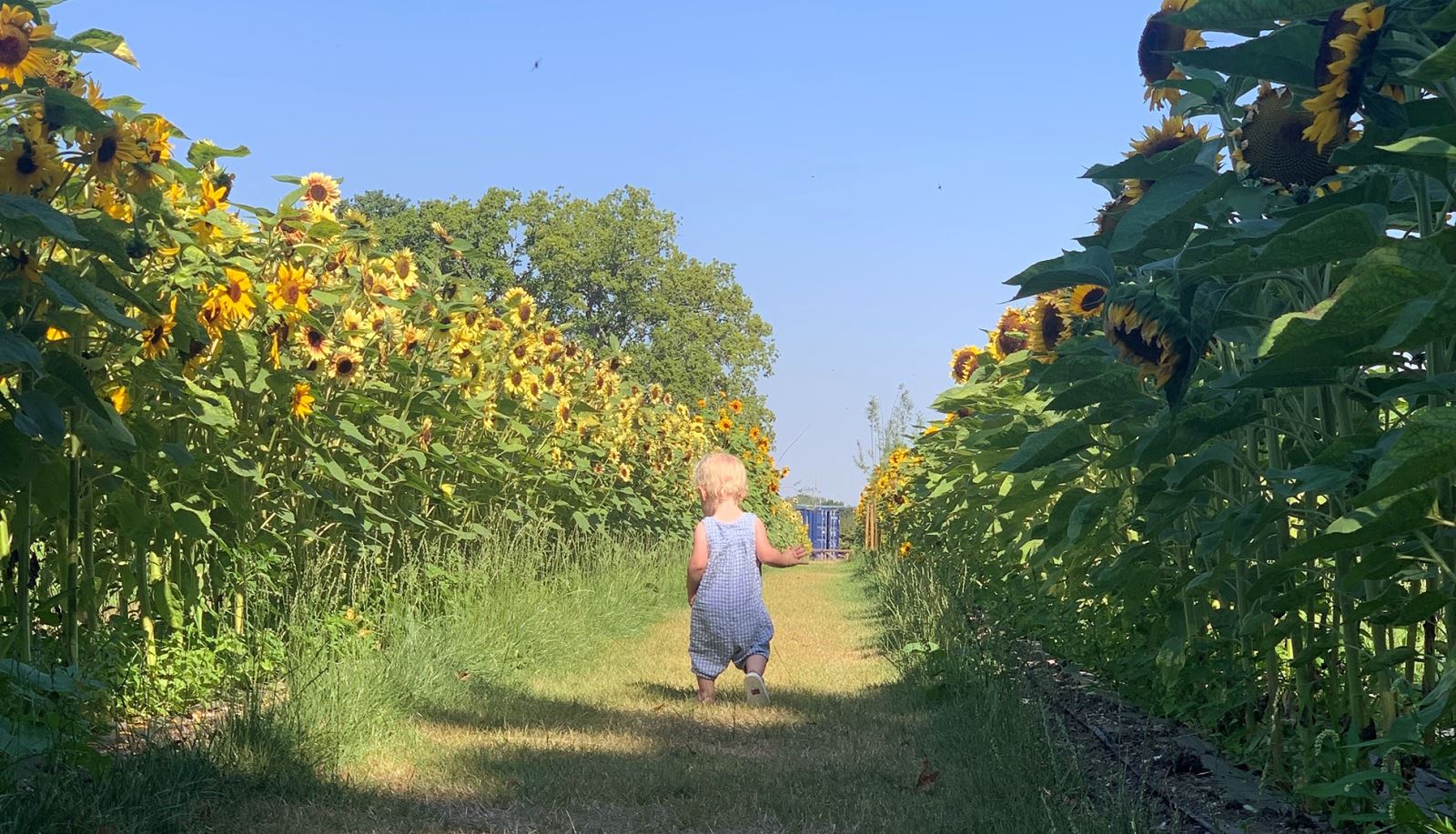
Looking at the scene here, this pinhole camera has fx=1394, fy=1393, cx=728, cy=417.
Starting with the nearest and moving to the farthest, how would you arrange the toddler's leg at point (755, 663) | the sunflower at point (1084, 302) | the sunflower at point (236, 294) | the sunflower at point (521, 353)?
the sunflower at point (1084, 302)
the sunflower at point (236, 294)
the toddler's leg at point (755, 663)
the sunflower at point (521, 353)

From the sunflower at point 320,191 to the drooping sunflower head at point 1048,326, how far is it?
2.99m

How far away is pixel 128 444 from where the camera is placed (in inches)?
150

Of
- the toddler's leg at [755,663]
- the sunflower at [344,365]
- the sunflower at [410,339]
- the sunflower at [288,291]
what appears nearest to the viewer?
the sunflower at [288,291]

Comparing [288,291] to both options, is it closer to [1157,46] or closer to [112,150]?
[112,150]

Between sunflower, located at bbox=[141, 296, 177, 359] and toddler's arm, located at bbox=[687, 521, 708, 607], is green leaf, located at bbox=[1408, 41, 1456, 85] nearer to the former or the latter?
sunflower, located at bbox=[141, 296, 177, 359]

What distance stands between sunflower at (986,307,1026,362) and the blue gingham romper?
1525mm

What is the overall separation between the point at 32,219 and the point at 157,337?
1.39 m

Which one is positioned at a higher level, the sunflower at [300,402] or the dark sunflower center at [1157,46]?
the dark sunflower center at [1157,46]

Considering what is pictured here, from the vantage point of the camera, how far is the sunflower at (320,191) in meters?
5.88

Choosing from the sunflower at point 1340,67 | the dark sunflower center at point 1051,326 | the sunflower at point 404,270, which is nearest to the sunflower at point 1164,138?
the dark sunflower center at point 1051,326

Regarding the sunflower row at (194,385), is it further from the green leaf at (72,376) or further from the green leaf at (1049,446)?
the green leaf at (1049,446)

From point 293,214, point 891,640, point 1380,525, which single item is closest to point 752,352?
point 891,640

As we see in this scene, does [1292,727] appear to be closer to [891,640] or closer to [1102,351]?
[1102,351]

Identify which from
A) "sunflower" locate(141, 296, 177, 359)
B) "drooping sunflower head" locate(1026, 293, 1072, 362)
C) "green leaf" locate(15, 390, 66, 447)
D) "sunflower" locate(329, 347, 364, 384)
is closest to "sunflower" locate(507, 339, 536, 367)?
"sunflower" locate(329, 347, 364, 384)
